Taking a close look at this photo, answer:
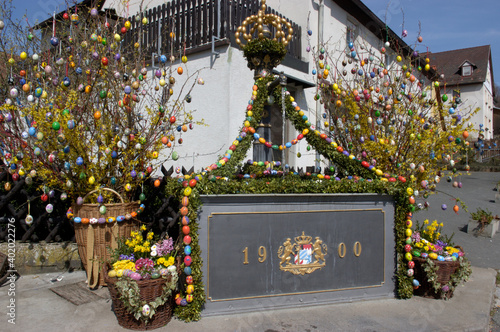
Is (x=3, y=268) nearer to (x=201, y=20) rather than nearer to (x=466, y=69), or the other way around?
(x=201, y=20)

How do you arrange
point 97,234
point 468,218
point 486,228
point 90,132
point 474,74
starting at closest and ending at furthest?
point 97,234, point 90,132, point 486,228, point 468,218, point 474,74

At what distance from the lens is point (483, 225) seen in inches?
319

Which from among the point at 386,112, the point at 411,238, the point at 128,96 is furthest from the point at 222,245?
the point at 386,112

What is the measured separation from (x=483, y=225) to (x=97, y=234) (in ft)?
25.0

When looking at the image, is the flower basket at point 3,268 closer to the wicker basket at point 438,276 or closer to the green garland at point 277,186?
the green garland at point 277,186

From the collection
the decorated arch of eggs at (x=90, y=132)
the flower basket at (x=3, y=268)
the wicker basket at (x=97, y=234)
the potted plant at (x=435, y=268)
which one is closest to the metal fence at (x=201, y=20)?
the decorated arch of eggs at (x=90, y=132)

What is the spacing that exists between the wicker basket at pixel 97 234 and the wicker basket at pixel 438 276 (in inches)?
136

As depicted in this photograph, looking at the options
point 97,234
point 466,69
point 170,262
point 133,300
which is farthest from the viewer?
point 466,69

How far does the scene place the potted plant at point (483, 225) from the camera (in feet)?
26.2

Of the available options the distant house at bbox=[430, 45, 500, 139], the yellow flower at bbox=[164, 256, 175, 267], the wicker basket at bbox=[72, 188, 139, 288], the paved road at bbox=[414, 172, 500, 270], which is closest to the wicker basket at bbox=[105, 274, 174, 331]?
the yellow flower at bbox=[164, 256, 175, 267]

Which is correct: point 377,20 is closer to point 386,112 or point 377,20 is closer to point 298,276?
point 386,112

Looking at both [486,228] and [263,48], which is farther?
[486,228]

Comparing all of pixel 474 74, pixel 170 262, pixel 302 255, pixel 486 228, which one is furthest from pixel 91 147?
pixel 474 74

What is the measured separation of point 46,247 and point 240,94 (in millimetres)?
4658
